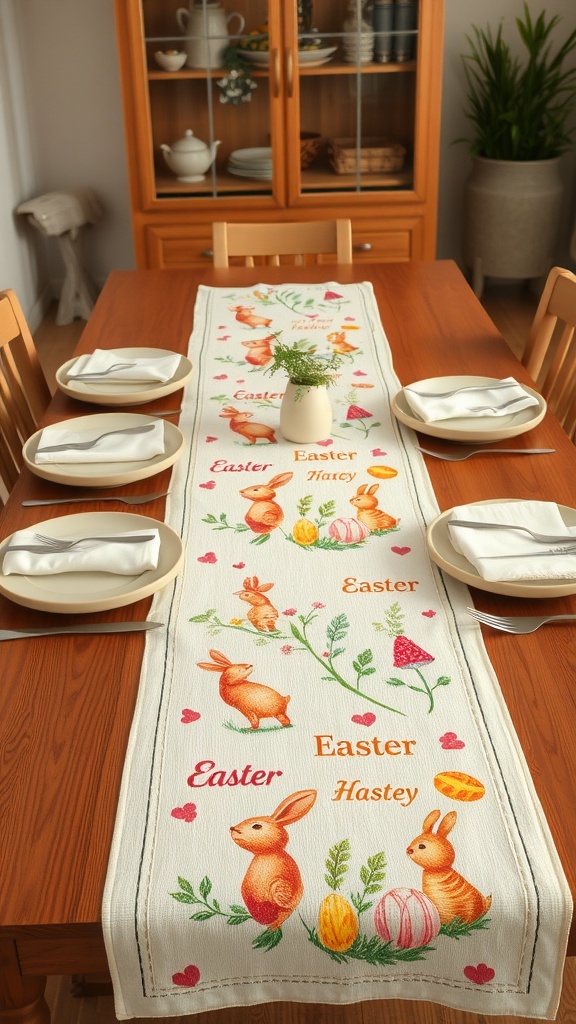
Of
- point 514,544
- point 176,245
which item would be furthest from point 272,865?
point 176,245

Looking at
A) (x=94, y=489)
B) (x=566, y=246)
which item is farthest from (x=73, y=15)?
(x=94, y=489)

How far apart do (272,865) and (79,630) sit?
1.35 ft

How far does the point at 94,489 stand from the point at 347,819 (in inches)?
29.1

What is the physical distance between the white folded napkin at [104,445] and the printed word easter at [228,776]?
25.8 inches

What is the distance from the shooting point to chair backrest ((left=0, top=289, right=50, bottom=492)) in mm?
1763

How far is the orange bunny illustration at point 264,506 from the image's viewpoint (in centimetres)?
132

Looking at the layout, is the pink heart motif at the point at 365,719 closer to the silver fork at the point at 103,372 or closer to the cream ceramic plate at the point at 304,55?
the silver fork at the point at 103,372

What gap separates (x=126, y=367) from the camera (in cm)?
175

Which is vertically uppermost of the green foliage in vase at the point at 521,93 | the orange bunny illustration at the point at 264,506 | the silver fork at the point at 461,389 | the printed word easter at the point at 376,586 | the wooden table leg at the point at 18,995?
the green foliage in vase at the point at 521,93

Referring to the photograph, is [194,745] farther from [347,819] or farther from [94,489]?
[94,489]

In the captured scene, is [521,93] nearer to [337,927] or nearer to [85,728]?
[85,728]

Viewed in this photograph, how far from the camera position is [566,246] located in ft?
15.3

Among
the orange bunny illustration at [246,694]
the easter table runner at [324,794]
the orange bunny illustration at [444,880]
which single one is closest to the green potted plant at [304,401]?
the easter table runner at [324,794]

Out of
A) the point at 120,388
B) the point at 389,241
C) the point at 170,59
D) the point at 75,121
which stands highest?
the point at 170,59
